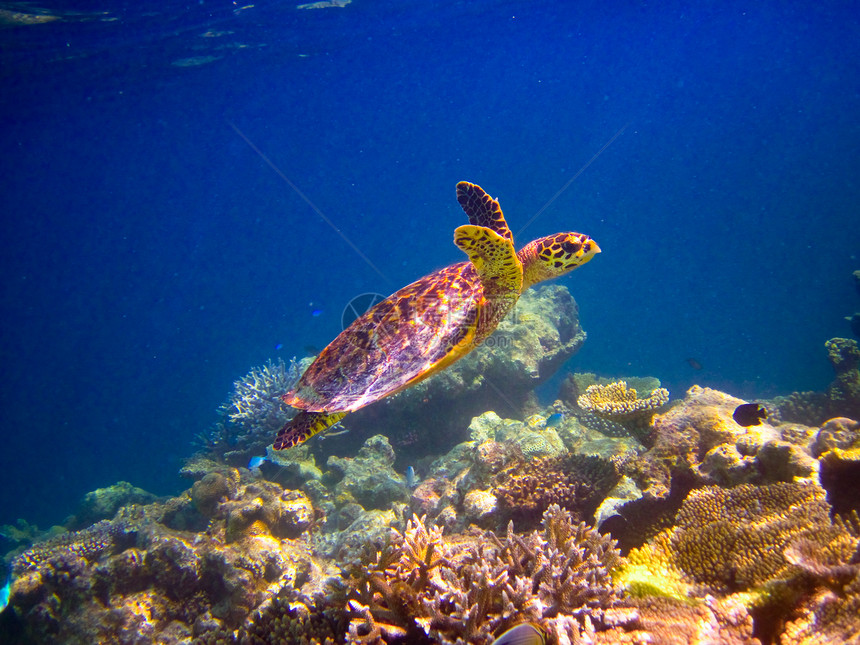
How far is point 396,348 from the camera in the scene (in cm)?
371

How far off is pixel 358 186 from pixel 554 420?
98.9m

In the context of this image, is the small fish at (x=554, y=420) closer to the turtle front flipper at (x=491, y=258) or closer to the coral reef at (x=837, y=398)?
the turtle front flipper at (x=491, y=258)

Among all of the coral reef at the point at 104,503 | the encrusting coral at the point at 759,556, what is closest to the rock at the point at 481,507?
the encrusting coral at the point at 759,556

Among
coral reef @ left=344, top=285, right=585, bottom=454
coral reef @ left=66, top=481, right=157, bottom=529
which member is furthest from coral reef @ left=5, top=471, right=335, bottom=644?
coral reef @ left=66, top=481, right=157, bottom=529

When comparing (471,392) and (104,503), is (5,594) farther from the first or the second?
(471,392)

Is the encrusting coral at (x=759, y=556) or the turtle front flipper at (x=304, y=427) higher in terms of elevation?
the turtle front flipper at (x=304, y=427)

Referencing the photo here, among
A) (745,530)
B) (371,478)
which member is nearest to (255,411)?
(371,478)

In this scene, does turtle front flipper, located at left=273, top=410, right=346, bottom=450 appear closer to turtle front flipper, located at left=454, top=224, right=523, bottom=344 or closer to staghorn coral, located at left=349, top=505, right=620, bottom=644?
staghorn coral, located at left=349, top=505, right=620, bottom=644

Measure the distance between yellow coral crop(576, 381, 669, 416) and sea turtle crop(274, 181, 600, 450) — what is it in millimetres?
1532

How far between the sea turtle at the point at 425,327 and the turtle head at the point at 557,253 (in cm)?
1

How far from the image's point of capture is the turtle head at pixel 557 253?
169 inches

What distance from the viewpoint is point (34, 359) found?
7106cm

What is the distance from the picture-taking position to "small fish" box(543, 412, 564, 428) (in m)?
7.52

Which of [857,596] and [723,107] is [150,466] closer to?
[857,596]
